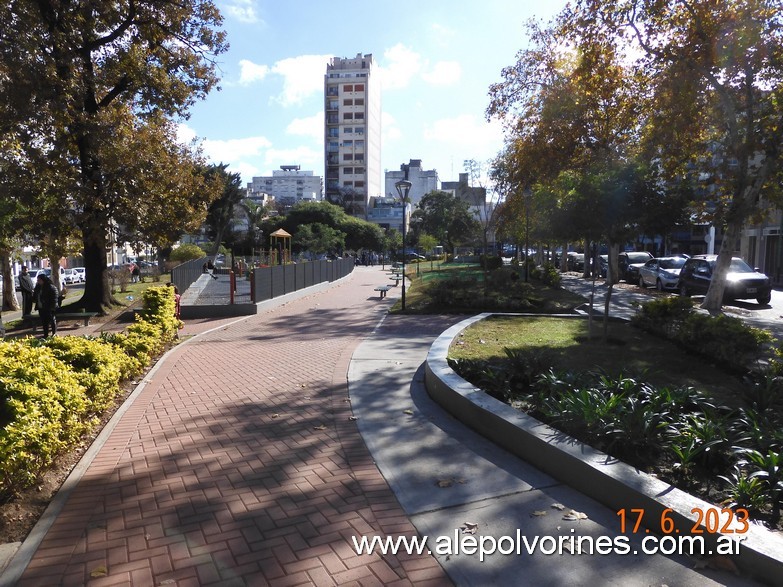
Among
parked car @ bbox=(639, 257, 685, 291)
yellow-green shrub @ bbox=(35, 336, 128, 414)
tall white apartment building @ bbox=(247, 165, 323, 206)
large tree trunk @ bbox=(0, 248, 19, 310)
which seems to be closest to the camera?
yellow-green shrub @ bbox=(35, 336, 128, 414)

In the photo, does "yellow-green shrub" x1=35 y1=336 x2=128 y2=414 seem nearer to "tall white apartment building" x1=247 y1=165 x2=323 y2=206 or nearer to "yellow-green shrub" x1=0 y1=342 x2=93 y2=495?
"yellow-green shrub" x1=0 y1=342 x2=93 y2=495

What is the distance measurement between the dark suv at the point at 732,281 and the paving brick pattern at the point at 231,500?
1635cm

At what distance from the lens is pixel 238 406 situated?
683 cm

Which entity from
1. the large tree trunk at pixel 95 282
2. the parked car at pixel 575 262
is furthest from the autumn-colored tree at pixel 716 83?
the parked car at pixel 575 262

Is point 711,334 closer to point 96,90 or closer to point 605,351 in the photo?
point 605,351

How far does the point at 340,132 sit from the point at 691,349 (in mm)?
95169

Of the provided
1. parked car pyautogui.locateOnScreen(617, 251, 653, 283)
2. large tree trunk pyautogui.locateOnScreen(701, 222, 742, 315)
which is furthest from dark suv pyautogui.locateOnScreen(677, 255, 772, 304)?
parked car pyautogui.locateOnScreen(617, 251, 653, 283)

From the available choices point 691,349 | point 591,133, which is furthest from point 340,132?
point 691,349

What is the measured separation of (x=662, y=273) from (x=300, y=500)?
2346cm

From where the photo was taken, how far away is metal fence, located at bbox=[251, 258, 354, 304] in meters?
18.3

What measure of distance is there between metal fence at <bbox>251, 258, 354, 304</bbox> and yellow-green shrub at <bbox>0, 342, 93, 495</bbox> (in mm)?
12554

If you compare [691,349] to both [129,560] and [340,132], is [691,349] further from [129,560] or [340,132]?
[340,132]

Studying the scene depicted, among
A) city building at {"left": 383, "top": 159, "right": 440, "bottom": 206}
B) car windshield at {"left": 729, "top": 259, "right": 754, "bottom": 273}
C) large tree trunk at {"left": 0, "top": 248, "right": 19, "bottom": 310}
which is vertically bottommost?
large tree trunk at {"left": 0, "top": 248, "right": 19, "bottom": 310}
